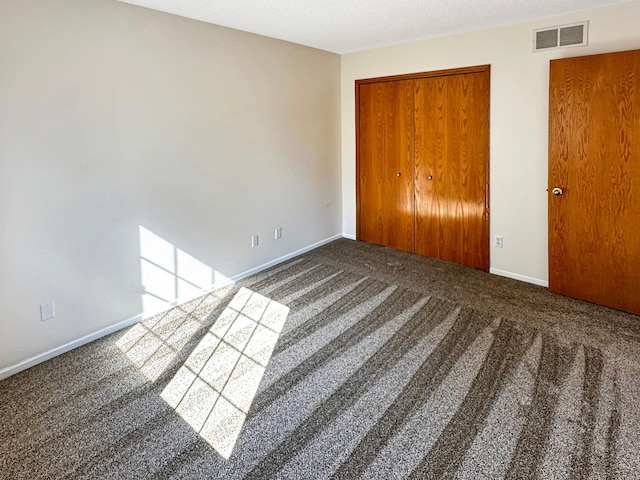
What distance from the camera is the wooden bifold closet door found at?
423cm

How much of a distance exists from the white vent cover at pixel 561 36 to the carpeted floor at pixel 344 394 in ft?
7.03

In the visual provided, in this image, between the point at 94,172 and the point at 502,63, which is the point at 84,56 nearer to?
the point at 94,172

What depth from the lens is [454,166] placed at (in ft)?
14.5

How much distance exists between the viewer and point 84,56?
2.81 metres

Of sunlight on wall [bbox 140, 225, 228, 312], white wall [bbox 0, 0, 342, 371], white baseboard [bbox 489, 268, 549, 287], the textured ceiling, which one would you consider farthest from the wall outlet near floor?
white baseboard [bbox 489, 268, 549, 287]

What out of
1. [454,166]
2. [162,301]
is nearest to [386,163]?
[454,166]

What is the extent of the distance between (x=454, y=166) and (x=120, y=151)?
3.22 m

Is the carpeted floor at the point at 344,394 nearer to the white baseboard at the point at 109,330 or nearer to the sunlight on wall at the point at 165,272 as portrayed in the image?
the white baseboard at the point at 109,330

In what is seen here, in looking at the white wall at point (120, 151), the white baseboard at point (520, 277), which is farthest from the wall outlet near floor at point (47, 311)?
the white baseboard at point (520, 277)

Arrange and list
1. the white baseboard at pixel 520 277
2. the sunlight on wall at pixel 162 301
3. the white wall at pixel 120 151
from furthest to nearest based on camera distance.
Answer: the white baseboard at pixel 520 277 < the sunlight on wall at pixel 162 301 < the white wall at pixel 120 151

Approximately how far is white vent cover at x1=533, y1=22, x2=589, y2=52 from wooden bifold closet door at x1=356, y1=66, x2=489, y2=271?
50cm

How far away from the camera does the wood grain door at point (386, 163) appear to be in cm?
479

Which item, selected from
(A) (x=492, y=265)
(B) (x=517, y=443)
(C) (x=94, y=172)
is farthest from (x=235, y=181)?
(B) (x=517, y=443)

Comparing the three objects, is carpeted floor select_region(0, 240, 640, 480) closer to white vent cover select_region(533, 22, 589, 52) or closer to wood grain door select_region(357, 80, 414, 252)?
wood grain door select_region(357, 80, 414, 252)
